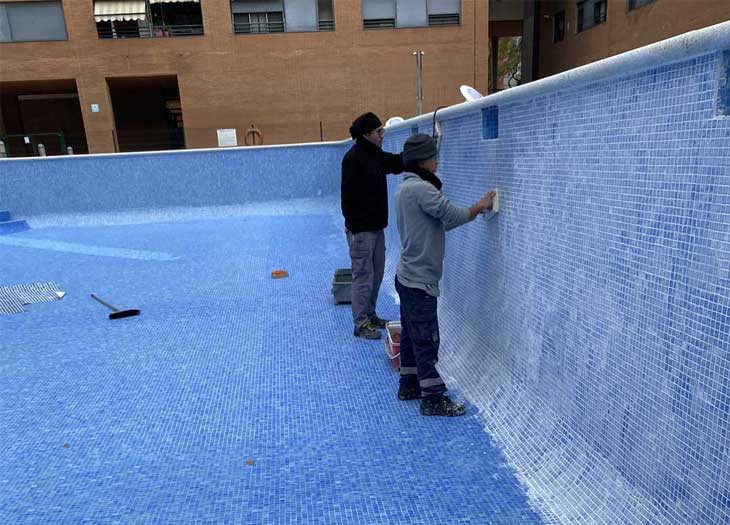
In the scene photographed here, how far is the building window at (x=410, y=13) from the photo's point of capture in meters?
22.5

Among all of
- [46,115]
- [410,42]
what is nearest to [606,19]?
[410,42]

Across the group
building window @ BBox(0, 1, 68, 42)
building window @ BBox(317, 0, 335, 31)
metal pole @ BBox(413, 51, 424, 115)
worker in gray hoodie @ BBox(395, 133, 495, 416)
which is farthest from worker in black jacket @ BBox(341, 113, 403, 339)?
building window @ BBox(0, 1, 68, 42)

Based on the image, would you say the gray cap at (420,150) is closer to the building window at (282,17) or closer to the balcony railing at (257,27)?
the building window at (282,17)

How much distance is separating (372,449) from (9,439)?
2204mm

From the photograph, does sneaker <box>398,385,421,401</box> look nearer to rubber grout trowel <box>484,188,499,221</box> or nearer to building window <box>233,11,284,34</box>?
rubber grout trowel <box>484,188,499,221</box>

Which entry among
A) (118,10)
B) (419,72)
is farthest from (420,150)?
(118,10)

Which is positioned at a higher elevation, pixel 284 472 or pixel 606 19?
pixel 606 19

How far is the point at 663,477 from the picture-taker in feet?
6.29

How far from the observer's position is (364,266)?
4.61m

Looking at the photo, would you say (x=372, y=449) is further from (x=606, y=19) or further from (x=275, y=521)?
(x=606, y=19)

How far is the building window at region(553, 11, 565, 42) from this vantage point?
2567 cm

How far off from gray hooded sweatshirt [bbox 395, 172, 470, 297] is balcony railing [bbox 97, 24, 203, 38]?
21968 millimetres

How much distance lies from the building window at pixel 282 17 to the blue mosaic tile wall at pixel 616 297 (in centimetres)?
2127

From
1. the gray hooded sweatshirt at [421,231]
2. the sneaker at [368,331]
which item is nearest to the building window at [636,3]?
the sneaker at [368,331]
